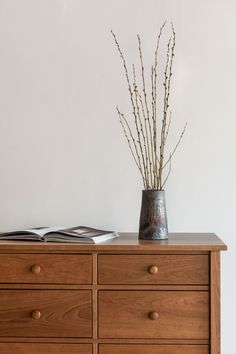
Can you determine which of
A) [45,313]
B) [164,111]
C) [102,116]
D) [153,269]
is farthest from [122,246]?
[102,116]

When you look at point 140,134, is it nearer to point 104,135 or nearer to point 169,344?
point 104,135

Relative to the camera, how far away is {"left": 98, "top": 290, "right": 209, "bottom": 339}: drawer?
6.91 feet

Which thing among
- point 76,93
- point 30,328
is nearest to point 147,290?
point 30,328

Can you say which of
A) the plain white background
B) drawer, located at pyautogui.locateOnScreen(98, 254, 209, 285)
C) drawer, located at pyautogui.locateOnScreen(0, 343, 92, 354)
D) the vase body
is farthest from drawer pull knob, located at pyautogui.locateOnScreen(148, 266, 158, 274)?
the plain white background

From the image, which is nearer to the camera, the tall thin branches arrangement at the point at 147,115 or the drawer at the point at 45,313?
the drawer at the point at 45,313

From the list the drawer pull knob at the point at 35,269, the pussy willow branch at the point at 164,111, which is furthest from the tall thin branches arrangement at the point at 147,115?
the drawer pull knob at the point at 35,269

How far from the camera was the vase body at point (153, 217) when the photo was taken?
90.0 inches

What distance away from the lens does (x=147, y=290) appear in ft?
6.98

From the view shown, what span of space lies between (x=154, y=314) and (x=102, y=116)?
0.91 meters

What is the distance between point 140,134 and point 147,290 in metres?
0.74

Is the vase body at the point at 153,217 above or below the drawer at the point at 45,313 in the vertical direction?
above

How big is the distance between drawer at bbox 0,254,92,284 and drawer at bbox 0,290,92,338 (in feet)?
0.14

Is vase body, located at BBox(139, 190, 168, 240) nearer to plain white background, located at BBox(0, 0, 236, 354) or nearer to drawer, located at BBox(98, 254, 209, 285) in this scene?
drawer, located at BBox(98, 254, 209, 285)

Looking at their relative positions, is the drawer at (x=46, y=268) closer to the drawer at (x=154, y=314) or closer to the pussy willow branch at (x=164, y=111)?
the drawer at (x=154, y=314)
